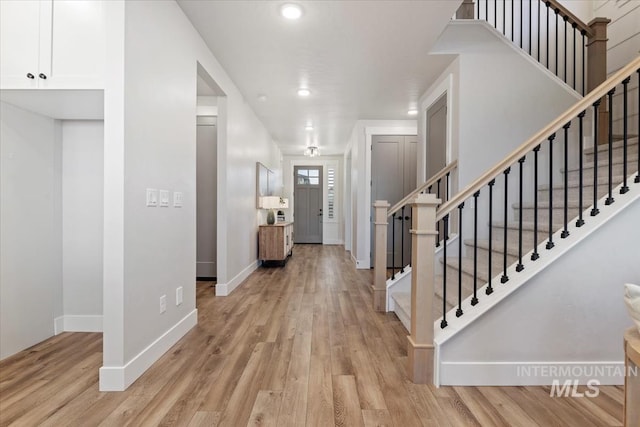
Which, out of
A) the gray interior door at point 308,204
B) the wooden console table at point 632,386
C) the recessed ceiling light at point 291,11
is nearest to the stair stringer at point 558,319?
the wooden console table at point 632,386

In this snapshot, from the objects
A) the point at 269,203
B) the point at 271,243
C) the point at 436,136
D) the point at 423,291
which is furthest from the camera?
the point at 269,203

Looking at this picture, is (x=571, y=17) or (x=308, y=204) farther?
(x=308, y=204)

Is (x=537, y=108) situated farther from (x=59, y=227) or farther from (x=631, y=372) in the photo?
(x=59, y=227)

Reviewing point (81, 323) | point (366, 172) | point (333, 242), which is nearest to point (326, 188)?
point (333, 242)

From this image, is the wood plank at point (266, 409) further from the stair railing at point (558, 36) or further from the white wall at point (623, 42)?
the white wall at point (623, 42)

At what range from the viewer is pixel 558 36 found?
3.69m

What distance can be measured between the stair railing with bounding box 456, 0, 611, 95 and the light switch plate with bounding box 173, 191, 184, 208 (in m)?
3.22

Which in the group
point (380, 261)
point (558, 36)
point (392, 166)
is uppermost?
point (558, 36)

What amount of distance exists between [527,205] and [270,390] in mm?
2699

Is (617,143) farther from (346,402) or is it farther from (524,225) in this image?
(346,402)

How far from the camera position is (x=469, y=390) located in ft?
5.96

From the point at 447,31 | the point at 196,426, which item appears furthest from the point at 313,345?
the point at 447,31

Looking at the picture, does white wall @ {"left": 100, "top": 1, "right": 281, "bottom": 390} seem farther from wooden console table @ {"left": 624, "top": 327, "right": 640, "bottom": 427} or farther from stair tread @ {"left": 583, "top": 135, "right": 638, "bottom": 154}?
stair tread @ {"left": 583, "top": 135, "right": 638, "bottom": 154}

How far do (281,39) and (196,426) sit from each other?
2.95 metres
